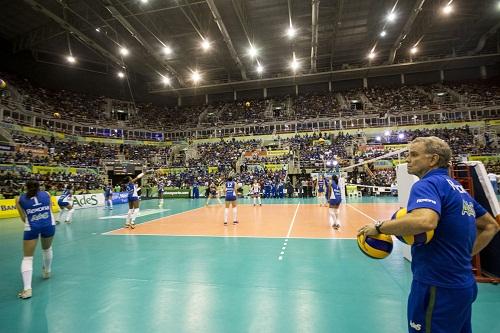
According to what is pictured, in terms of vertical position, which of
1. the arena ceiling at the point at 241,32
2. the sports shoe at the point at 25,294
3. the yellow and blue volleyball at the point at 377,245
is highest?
the arena ceiling at the point at 241,32

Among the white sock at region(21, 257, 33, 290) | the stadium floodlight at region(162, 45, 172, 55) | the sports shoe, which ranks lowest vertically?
the sports shoe

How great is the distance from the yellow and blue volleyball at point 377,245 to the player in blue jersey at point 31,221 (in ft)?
17.9

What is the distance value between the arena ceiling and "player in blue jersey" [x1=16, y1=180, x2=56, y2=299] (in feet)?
71.0

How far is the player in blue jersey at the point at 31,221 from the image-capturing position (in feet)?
15.0

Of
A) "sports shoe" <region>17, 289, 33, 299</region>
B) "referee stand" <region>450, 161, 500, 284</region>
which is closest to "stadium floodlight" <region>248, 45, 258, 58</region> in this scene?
"referee stand" <region>450, 161, 500, 284</region>

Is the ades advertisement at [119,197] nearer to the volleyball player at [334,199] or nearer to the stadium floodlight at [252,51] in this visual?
the volleyball player at [334,199]

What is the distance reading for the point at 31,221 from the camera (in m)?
4.73

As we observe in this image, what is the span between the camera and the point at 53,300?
4.30m

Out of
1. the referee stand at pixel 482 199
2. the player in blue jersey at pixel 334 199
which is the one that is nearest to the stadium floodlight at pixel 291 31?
the player in blue jersey at pixel 334 199

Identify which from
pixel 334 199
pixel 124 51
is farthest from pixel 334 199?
pixel 124 51

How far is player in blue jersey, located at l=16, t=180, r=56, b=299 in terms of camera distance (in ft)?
15.0

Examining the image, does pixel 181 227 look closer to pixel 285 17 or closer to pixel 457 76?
pixel 285 17

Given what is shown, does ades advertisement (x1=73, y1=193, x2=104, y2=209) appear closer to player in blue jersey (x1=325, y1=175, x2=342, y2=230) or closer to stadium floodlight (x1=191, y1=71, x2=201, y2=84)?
player in blue jersey (x1=325, y1=175, x2=342, y2=230)

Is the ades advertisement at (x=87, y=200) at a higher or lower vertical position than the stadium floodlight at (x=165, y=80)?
lower
